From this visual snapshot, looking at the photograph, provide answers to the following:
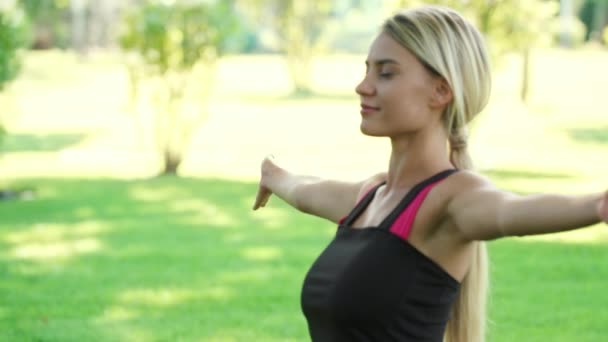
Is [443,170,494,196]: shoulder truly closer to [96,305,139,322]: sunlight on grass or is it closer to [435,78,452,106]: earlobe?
[435,78,452,106]: earlobe

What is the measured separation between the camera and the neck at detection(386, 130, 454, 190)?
8.79 ft

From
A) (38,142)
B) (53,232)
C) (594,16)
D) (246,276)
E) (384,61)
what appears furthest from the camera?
(594,16)

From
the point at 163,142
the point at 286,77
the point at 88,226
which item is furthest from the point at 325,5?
the point at 88,226

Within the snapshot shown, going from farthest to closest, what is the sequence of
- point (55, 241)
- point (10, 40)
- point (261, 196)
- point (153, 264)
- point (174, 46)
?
point (174, 46) < point (10, 40) < point (55, 241) < point (153, 264) < point (261, 196)

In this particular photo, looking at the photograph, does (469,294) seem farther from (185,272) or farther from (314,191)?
(185,272)

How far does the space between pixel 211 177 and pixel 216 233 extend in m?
4.34

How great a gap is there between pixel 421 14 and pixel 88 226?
8165 millimetres

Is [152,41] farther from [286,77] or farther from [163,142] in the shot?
[286,77]

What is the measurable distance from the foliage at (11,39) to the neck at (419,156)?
10129 mm

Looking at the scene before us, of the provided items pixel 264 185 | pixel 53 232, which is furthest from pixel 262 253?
pixel 264 185

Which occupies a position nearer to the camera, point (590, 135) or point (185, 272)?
point (185, 272)

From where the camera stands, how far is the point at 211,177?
1436 centimetres

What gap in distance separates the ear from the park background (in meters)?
0.32

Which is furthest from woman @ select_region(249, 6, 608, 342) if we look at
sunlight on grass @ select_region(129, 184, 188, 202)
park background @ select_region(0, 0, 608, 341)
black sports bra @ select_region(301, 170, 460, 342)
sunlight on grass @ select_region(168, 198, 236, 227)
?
sunlight on grass @ select_region(129, 184, 188, 202)
